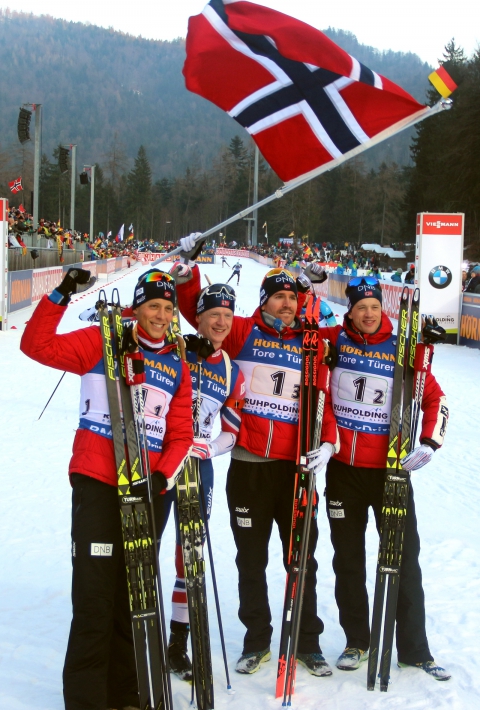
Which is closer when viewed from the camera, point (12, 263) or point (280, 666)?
point (280, 666)

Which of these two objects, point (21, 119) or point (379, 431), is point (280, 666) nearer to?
point (379, 431)

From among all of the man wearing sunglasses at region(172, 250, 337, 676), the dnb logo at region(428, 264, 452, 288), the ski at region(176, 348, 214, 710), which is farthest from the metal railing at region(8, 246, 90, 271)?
the ski at region(176, 348, 214, 710)

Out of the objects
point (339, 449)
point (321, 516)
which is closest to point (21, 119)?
point (321, 516)

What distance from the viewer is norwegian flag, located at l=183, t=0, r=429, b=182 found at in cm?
466

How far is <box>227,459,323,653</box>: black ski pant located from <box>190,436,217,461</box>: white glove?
0.34 m

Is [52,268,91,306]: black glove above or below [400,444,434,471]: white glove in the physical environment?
above

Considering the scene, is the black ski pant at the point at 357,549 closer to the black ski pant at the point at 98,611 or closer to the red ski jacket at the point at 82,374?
the red ski jacket at the point at 82,374

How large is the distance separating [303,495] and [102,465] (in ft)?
3.65

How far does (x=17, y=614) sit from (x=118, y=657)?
138 cm

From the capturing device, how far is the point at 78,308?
22969 millimetres

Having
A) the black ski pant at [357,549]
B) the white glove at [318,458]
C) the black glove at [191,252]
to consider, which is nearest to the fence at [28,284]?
the black glove at [191,252]

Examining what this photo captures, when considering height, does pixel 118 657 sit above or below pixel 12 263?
below

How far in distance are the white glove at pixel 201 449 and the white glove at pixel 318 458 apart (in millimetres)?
474

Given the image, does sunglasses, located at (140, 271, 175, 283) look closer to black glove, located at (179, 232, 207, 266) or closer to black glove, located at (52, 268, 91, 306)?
black glove, located at (52, 268, 91, 306)
